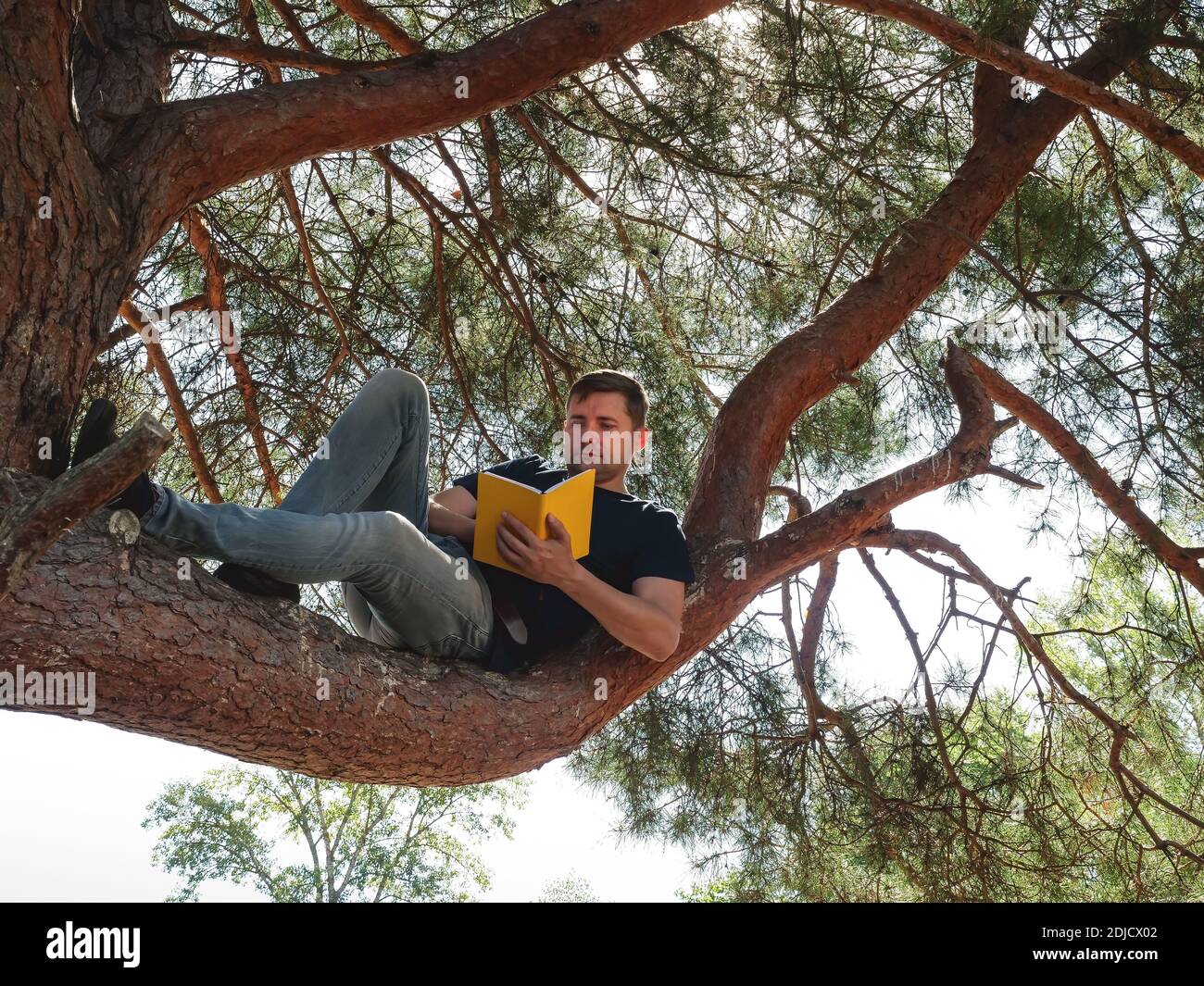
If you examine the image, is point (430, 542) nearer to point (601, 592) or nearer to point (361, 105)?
point (601, 592)

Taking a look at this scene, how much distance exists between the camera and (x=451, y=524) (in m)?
2.30

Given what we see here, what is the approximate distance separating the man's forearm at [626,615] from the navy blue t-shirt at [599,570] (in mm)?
138

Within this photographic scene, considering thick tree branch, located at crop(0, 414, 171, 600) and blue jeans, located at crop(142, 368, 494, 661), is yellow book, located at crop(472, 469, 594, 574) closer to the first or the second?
blue jeans, located at crop(142, 368, 494, 661)

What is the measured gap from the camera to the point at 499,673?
84.4 inches

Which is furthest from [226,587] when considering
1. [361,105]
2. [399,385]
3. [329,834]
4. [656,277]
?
[329,834]

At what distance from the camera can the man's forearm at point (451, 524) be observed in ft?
7.56

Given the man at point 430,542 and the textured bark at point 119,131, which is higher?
the textured bark at point 119,131

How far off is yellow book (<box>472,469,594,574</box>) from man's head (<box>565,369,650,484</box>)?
366mm

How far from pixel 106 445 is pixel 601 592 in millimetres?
826

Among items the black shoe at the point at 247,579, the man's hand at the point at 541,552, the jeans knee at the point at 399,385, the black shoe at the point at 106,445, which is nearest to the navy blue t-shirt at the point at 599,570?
the man's hand at the point at 541,552

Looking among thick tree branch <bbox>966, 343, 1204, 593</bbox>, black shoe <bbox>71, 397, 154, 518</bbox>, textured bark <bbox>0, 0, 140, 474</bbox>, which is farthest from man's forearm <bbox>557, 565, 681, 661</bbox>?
thick tree branch <bbox>966, 343, 1204, 593</bbox>

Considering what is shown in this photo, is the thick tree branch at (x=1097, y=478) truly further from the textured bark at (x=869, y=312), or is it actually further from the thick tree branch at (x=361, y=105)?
the thick tree branch at (x=361, y=105)

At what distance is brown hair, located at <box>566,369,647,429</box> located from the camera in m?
2.43
